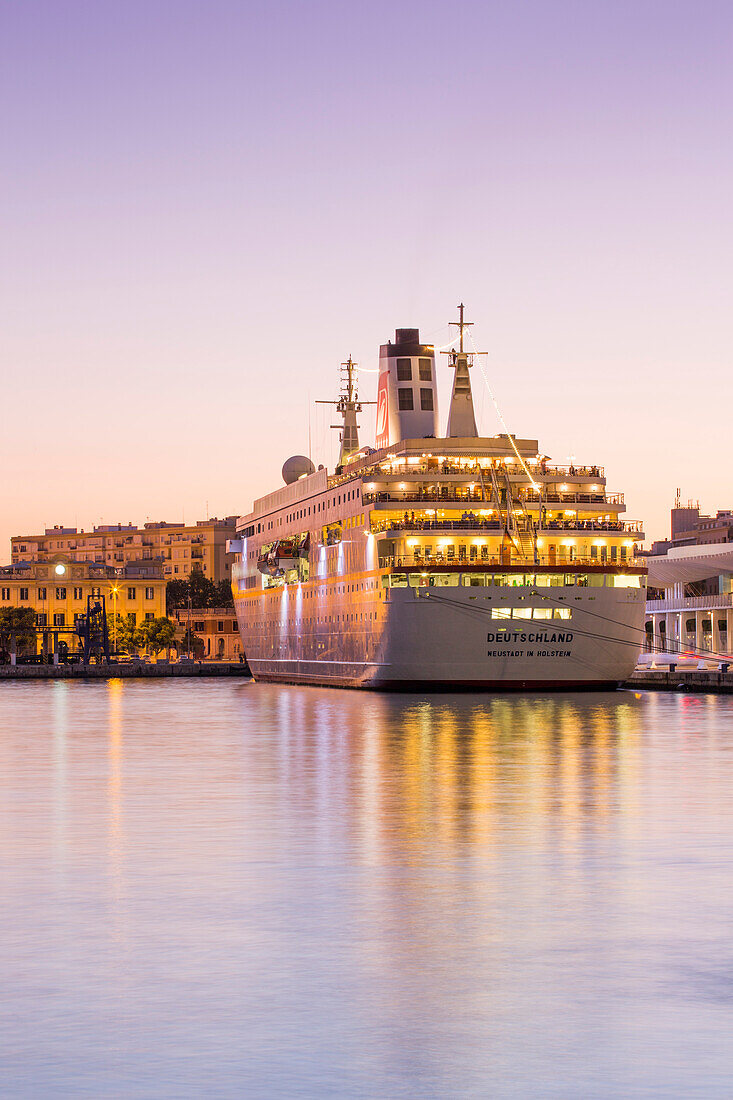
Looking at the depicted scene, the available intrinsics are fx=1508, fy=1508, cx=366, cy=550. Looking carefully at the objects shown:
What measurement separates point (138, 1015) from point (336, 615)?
3193 inches

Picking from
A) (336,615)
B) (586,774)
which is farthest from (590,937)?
(336,615)

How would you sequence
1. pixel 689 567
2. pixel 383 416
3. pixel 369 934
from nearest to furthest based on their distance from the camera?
pixel 369 934 < pixel 383 416 < pixel 689 567

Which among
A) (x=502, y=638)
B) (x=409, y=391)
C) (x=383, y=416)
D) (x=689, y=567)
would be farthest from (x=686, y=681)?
(x=689, y=567)

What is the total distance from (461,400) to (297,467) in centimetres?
3897

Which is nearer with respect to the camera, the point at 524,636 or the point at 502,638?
the point at 502,638

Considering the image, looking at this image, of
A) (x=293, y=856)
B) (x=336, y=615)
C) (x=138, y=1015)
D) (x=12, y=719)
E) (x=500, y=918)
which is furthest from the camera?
(x=336, y=615)

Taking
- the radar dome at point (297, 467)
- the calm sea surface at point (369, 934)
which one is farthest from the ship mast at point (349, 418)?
the calm sea surface at point (369, 934)

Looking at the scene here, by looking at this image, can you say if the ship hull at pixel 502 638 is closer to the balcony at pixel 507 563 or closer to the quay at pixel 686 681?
the balcony at pixel 507 563

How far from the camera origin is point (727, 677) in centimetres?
8012

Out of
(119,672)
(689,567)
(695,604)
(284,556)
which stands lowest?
(119,672)

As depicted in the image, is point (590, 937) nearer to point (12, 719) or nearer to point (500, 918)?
point (500, 918)

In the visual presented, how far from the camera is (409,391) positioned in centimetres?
9512

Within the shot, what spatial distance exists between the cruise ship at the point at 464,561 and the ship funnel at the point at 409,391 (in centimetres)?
9

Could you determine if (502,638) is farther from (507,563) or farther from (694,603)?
(694,603)
